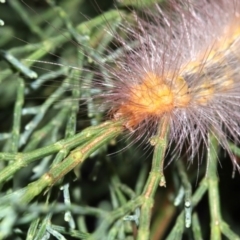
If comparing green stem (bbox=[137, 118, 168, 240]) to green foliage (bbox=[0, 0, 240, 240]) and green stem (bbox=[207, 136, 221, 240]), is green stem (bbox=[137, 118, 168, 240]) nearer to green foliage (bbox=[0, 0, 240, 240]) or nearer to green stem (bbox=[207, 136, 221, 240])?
green foliage (bbox=[0, 0, 240, 240])

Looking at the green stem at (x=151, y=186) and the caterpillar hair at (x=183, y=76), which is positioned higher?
the caterpillar hair at (x=183, y=76)

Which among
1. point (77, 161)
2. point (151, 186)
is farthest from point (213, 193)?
point (77, 161)

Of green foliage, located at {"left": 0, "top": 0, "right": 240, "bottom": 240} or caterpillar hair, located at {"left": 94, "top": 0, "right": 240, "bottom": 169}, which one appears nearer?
green foliage, located at {"left": 0, "top": 0, "right": 240, "bottom": 240}

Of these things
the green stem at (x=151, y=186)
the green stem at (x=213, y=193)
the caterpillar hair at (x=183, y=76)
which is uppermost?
the caterpillar hair at (x=183, y=76)

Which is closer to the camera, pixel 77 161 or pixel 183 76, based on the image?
pixel 77 161

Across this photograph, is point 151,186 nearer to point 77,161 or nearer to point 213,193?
point 77,161

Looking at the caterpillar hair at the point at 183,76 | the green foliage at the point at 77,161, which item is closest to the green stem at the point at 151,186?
the green foliage at the point at 77,161

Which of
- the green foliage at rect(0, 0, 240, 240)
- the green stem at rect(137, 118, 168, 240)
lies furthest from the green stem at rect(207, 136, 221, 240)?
the green stem at rect(137, 118, 168, 240)

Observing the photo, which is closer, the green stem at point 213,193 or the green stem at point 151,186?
the green stem at point 151,186

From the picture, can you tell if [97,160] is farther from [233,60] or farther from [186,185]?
[233,60]

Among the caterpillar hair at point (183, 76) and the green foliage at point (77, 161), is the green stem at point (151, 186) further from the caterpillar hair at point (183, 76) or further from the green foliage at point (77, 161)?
the caterpillar hair at point (183, 76)

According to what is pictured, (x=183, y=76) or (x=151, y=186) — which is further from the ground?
(x=183, y=76)
